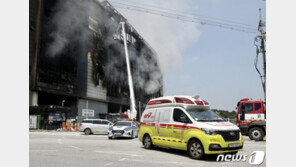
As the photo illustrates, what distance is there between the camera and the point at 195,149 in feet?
30.5

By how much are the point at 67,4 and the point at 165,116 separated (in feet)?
137

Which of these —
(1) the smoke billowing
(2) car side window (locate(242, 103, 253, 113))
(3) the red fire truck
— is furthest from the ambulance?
(1) the smoke billowing

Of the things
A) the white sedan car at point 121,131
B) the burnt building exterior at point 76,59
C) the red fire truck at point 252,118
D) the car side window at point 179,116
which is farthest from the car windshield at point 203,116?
the burnt building exterior at point 76,59

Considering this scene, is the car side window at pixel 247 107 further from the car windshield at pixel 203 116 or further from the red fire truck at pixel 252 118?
the car windshield at pixel 203 116

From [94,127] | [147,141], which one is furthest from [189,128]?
[94,127]

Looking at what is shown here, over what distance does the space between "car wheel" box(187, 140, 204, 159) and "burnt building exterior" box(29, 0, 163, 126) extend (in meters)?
25.2

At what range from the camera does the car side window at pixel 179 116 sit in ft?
32.4

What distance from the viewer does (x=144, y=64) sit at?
79.6 m

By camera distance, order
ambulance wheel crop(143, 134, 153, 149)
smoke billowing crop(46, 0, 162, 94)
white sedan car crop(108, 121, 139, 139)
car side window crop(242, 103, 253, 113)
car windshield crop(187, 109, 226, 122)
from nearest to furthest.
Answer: car windshield crop(187, 109, 226, 122) → ambulance wheel crop(143, 134, 153, 149) → car side window crop(242, 103, 253, 113) → white sedan car crop(108, 121, 139, 139) → smoke billowing crop(46, 0, 162, 94)

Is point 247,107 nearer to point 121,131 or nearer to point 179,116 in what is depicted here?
point 179,116

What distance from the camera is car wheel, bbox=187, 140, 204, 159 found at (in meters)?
9.06

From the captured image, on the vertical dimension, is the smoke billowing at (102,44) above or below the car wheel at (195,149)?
above

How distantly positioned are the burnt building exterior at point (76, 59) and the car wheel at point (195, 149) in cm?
2517

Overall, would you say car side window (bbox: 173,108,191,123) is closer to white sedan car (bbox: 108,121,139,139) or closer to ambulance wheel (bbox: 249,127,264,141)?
ambulance wheel (bbox: 249,127,264,141)
